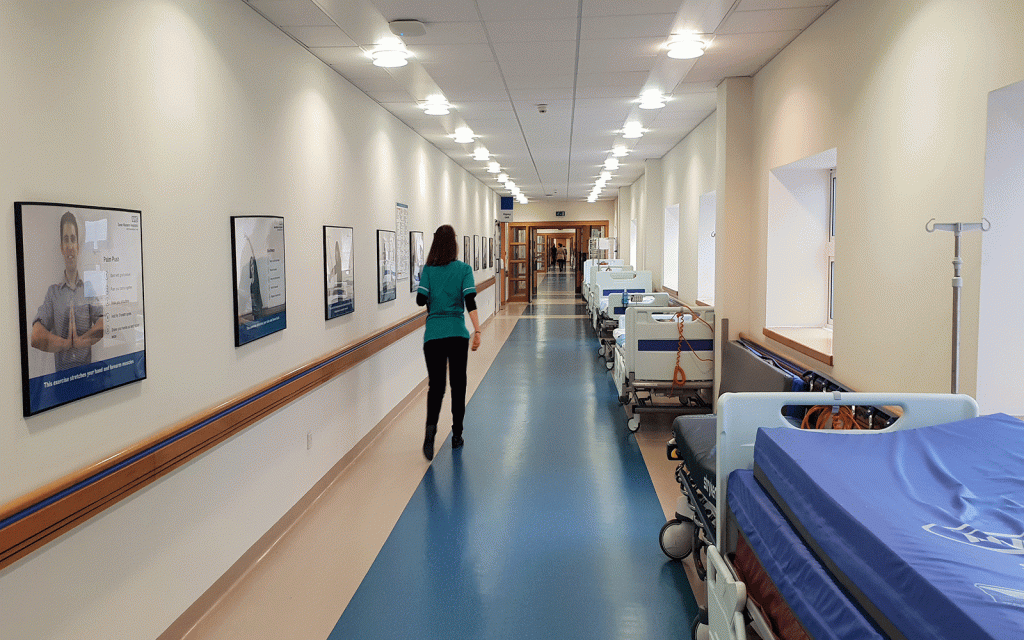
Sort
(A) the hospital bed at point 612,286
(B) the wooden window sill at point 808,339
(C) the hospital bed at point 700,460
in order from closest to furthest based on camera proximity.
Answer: (C) the hospital bed at point 700,460, (B) the wooden window sill at point 808,339, (A) the hospital bed at point 612,286

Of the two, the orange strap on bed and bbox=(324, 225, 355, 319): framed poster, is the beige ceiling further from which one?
the orange strap on bed

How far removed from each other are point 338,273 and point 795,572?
3905 mm

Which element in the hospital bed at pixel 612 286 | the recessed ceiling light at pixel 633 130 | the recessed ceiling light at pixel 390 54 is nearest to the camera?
the recessed ceiling light at pixel 390 54

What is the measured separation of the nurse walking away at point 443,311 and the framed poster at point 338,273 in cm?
52

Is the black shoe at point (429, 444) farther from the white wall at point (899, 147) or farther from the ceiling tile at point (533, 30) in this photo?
the ceiling tile at point (533, 30)

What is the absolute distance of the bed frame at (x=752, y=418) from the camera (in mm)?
2449

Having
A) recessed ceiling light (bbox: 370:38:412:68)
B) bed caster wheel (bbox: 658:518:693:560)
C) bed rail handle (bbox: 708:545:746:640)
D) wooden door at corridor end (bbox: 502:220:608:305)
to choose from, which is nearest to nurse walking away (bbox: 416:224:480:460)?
recessed ceiling light (bbox: 370:38:412:68)

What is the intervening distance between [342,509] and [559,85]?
3458mm

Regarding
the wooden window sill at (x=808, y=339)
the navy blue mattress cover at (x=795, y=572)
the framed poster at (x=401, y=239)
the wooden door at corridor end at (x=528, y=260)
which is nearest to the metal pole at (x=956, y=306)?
the navy blue mattress cover at (x=795, y=572)

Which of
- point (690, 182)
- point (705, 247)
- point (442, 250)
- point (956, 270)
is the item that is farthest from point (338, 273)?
point (690, 182)

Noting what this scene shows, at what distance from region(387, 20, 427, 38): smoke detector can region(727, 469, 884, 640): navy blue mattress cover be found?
293cm

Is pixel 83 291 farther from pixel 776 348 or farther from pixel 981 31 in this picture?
pixel 776 348

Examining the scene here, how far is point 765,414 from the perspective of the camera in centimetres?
254

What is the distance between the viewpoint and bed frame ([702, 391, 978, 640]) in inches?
96.4
